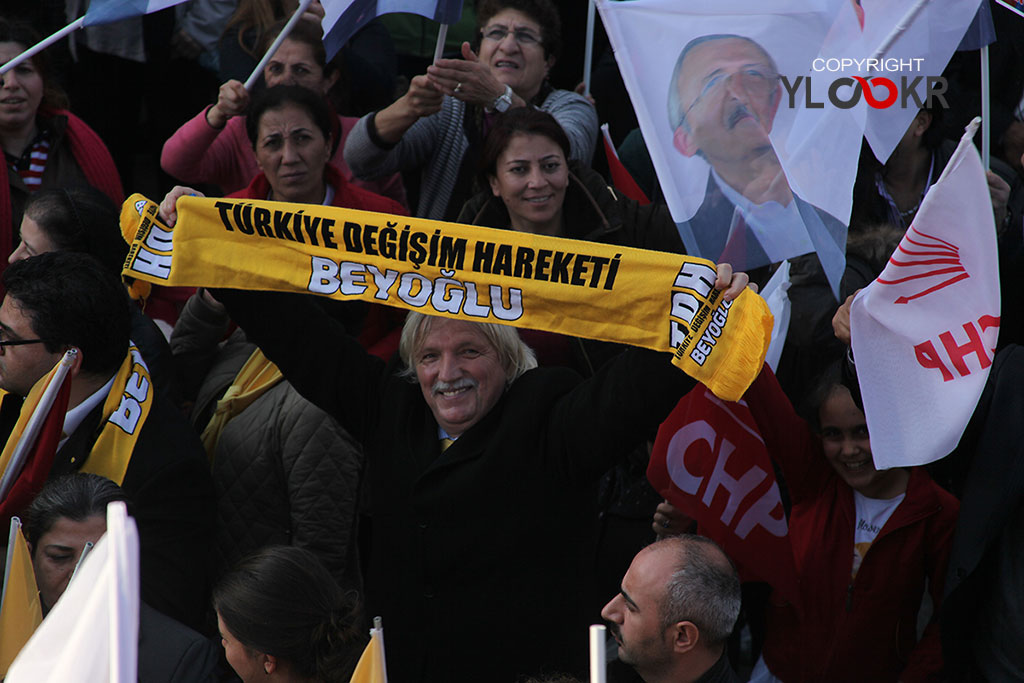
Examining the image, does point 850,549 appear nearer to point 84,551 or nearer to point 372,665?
point 372,665

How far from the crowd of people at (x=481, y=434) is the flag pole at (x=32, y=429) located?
0.05 metres

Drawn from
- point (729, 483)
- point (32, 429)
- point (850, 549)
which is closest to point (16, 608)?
point (32, 429)

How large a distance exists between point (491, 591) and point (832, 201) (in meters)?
1.50

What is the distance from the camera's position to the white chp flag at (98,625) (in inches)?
69.6

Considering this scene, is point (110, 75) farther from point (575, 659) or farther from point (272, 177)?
point (575, 659)

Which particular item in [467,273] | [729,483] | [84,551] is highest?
[467,273]

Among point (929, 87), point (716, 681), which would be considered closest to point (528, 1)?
point (929, 87)

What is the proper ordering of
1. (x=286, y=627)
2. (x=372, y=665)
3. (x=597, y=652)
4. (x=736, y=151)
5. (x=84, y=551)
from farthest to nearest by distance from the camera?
1. (x=736, y=151)
2. (x=84, y=551)
3. (x=286, y=627)
4. (x=372, y=665)
5. (x=597, y=652)

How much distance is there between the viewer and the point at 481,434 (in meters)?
3.50

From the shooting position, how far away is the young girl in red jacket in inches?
147

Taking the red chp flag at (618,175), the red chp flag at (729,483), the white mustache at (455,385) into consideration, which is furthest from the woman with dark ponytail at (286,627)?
the red chp flag at (618,175)

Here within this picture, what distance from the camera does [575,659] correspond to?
341 centimetres

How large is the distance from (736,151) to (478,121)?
124 centimetres

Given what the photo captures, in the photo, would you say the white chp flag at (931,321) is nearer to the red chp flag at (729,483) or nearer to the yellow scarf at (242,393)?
the red chp flag at (729,483)
